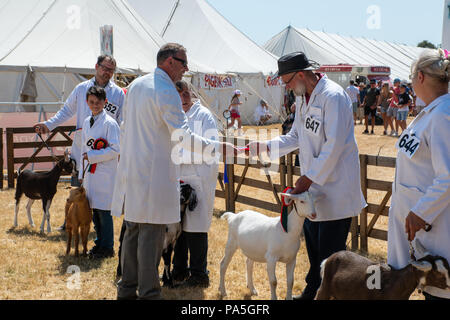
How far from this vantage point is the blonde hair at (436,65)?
2.87 metres

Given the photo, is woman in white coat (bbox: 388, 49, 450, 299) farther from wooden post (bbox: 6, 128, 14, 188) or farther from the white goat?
wooden post (bbox: 6, 128, 14, 188)

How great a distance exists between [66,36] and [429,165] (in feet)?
51.0

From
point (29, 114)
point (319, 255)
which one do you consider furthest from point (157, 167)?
point (29, 114)

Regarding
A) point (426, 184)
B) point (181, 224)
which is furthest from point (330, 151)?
point (181, 224)

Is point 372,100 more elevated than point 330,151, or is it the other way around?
point 372,100

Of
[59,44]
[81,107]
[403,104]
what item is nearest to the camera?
[81,107]

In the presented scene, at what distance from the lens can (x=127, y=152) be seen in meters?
4.09

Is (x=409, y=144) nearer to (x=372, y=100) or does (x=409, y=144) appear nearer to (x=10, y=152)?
(x=10, y=152)

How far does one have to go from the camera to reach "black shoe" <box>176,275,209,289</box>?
541cm

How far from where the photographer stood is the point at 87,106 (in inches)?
271

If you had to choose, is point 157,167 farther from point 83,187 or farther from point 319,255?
point 83,187

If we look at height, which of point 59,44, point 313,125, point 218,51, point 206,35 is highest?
point 206,35

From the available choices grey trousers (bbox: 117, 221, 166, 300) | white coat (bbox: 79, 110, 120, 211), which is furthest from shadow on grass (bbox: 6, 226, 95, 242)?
grey trousers (bbox: 117, 221, 166, 300)
